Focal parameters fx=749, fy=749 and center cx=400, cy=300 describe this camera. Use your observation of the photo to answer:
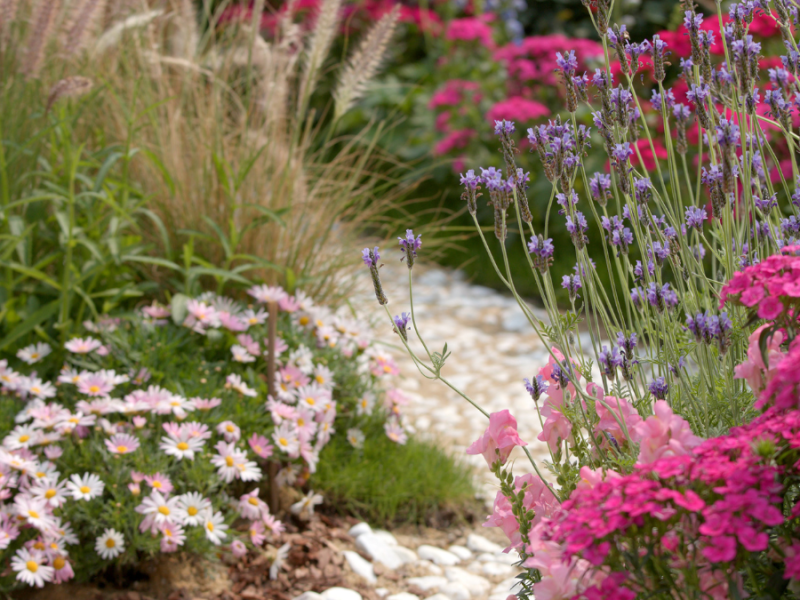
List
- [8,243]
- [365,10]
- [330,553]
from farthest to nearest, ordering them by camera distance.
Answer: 1. [365,10]
2. [8,243]
3. [330,553]

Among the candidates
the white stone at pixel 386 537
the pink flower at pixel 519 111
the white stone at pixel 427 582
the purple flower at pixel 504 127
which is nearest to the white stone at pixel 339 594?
the white stone at pixel 427 582

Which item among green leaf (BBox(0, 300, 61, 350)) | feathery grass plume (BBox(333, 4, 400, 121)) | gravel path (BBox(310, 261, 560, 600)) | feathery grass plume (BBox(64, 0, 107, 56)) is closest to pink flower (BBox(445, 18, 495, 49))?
gravel path (BBox(310, 261, 560, 600))

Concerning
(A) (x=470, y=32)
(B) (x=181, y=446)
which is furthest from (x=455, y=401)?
(A) (x=470, y=32)

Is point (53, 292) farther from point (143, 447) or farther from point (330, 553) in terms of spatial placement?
point (330, 553)

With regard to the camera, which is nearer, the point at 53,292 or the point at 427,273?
the point at 53,292

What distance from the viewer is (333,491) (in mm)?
2258

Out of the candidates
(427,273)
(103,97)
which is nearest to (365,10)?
(427,273)

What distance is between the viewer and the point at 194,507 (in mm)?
1733

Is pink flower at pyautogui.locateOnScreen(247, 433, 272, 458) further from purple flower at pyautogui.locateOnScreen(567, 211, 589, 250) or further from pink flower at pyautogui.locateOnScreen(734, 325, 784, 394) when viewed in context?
pink flower at pyautogui.locateOnScreen(734, 325, 784, 394)

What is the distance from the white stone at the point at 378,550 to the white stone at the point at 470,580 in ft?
0.46

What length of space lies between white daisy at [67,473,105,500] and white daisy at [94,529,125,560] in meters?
0.09

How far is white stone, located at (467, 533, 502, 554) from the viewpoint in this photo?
2.14 m

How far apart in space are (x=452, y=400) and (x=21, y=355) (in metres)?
1.76

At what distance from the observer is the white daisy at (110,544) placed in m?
1.67
